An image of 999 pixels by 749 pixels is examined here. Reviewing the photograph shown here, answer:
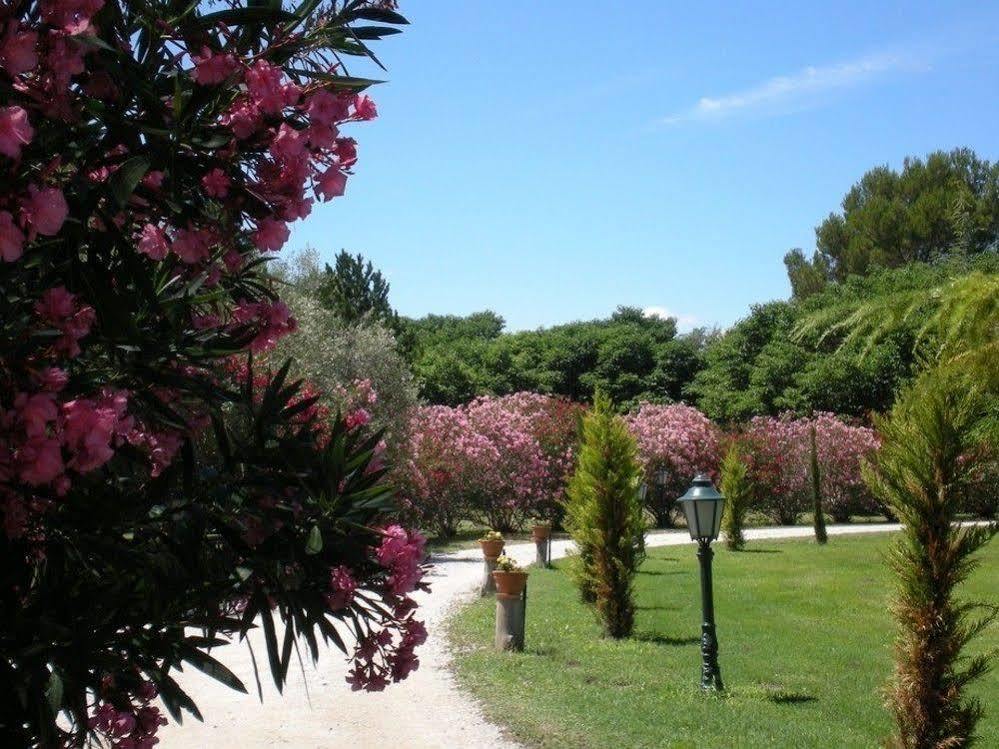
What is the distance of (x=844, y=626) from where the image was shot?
13.0 meters

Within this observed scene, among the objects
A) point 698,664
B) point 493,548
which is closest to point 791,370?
point 493,548

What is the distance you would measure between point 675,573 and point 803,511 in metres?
15.6

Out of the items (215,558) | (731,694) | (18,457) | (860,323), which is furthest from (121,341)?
(731,694)

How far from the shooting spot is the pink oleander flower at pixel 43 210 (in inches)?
64.5

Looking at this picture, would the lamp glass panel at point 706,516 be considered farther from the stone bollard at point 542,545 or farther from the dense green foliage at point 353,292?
the dense green foliage at point 353,292

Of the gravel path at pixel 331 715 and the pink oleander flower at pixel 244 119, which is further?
the gravel path at pixel 331 715

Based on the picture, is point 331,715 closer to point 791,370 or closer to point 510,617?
point 510,617

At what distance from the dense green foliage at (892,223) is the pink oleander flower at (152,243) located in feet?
140

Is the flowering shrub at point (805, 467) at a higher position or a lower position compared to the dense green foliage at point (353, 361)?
lower

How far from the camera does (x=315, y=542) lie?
7.09ft

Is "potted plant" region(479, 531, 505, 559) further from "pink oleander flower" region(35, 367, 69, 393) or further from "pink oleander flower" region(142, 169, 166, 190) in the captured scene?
"pink oleander flower" region(35, 367, 69, 393)

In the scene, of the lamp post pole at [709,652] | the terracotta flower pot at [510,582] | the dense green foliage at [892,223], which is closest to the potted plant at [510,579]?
the terracotta flower pot at [510,582]

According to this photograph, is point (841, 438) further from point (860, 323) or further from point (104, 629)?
point (104, 629)

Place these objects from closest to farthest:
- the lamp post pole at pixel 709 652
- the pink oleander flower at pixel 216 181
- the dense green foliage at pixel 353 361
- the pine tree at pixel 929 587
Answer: the pink oleander flower at pixel 216 181, the pine tree at pixel 929 587, the lamp post pole at pixel 709 652, the dense green foliage at pixel 353 361
